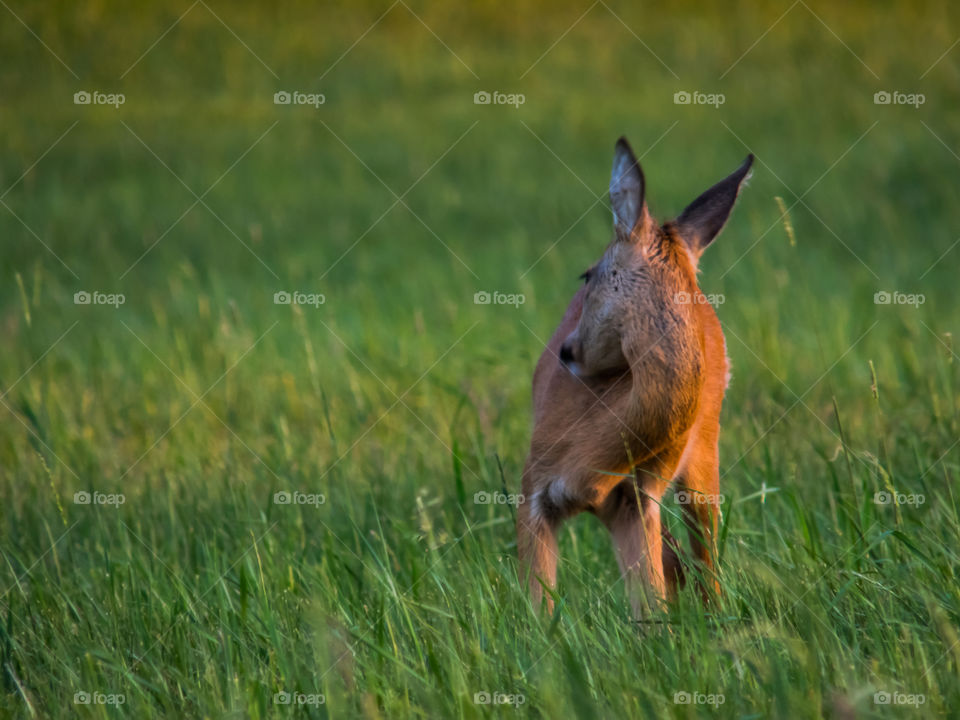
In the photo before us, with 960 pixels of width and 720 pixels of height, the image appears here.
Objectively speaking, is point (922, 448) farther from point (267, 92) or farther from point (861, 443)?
point (267, 92)

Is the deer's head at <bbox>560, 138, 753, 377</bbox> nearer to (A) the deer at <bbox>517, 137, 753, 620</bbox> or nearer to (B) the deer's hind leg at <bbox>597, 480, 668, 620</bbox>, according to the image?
(A) the deer at <bbox>517, 137, 753, 620</bbox>

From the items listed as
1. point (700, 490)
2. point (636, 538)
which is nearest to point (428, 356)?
point (700, 490)

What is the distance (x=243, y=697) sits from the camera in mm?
2816

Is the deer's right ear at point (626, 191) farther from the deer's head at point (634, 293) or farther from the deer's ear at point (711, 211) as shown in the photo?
the deer's ear at point (711, 211)

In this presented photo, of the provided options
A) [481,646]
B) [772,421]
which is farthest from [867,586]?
[772,421]

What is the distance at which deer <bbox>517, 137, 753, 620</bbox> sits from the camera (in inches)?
131

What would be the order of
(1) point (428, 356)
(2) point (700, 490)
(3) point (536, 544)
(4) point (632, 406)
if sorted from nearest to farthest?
1. (4) point (632, 406)
2. (3) point (536, 544)
3. (2) point (700, 490)
4. (1) point (428, 356)

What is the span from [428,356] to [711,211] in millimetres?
4025

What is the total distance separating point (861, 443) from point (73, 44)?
1506 cm

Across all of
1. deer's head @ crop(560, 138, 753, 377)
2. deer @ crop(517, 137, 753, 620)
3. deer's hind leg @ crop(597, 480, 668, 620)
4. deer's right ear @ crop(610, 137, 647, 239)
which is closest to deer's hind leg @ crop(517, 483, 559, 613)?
deer @ crop(517, 137, 753, 620)

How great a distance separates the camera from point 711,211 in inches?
149

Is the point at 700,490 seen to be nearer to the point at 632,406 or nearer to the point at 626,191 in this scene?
the point at 632,406

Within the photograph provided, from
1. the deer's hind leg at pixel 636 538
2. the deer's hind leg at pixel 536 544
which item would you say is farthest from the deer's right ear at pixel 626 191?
the deer's hind leg at pixel 536 544

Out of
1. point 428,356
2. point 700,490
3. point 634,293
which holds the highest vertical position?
point 428,356
